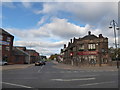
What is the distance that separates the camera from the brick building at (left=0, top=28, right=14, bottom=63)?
164 ft

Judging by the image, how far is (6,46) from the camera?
51500 millimetres

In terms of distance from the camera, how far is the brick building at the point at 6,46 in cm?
4988

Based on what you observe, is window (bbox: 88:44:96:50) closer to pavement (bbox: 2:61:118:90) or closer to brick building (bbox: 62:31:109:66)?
brick building (bbox: 62:31:109:66)

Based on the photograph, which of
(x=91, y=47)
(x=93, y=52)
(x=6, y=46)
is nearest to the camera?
(x=93, y=52)

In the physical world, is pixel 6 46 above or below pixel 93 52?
above

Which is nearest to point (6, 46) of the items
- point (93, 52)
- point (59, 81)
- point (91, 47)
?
point (91, 47)

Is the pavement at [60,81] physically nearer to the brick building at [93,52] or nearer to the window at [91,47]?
the brick building at [93,52]

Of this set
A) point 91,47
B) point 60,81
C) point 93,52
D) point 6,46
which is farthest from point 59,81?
point 6,46

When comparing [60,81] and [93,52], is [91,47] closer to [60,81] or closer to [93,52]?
[93,52]

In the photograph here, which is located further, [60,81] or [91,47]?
[91,47]

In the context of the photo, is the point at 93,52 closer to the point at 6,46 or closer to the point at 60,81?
the point at 6,46

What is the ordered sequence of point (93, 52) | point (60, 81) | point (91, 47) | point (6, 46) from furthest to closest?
1. point (6, 46)
2. point (91, 47)
3. point (93, 52)
4. point (60, 81)

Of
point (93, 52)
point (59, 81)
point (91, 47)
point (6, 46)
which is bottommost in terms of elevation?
point (59, 81)

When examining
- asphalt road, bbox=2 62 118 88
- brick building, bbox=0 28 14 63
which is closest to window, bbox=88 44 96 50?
asphalt road, bbox=2 62 118 88
